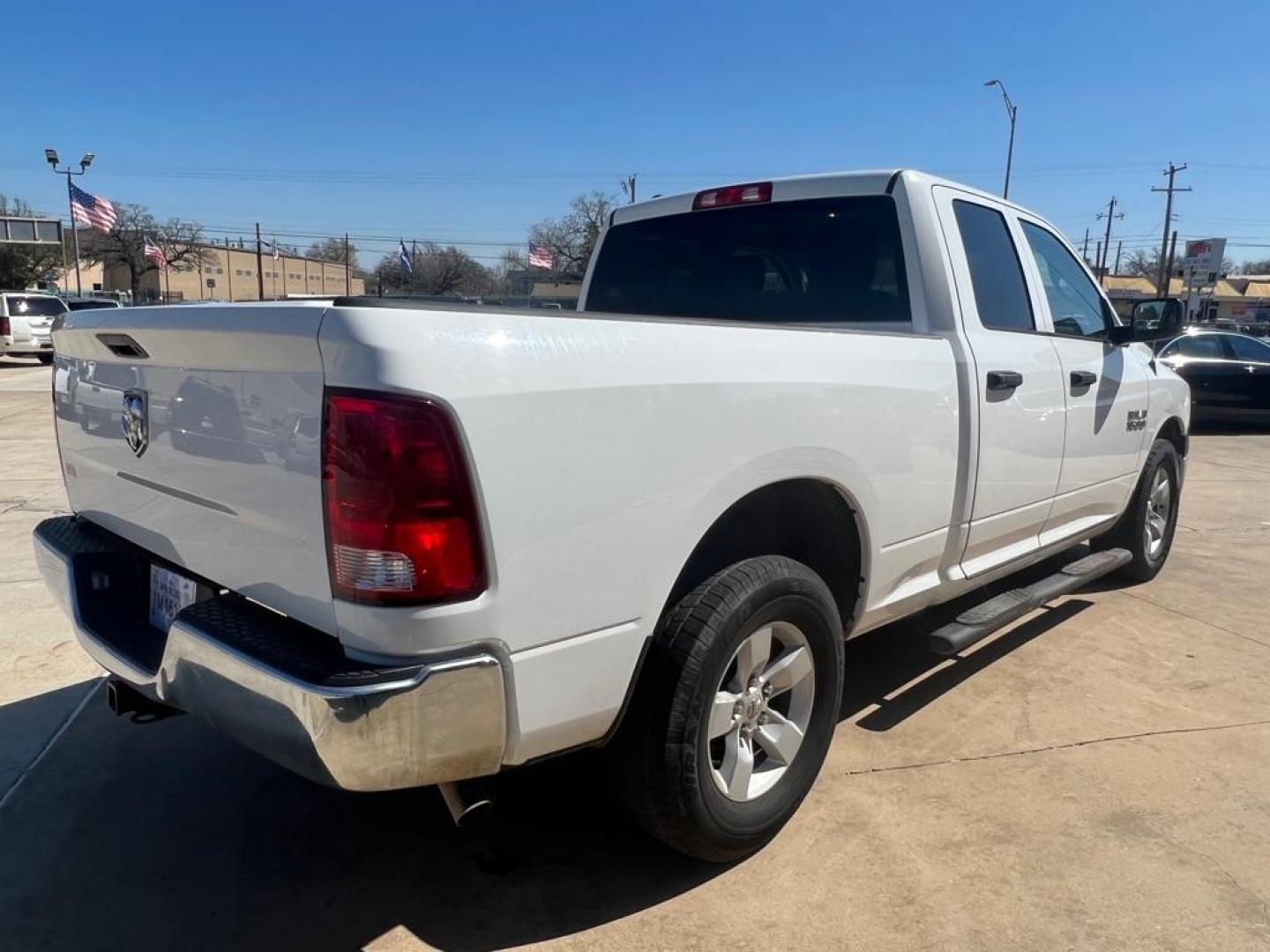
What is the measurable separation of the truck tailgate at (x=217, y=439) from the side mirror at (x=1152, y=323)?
3.91 meters

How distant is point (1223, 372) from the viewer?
1410 cm

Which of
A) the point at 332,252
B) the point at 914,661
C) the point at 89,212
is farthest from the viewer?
the point at 332,252

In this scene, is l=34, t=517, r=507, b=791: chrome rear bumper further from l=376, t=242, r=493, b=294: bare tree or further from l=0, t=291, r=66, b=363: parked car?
l=0, t=291, r=66, b=363: parked car

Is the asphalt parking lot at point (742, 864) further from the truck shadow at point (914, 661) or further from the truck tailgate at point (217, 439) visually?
the truck tailgate at point (217, 439)

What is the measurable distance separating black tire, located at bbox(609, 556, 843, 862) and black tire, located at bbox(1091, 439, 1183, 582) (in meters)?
3.31

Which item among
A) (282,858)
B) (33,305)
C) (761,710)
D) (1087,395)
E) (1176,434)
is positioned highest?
(33,305)

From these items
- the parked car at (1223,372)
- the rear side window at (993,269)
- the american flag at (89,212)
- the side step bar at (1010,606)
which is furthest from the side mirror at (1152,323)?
the american flag at (89,212)

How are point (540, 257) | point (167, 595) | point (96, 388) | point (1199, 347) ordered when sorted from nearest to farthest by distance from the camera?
1. point (167, 595)
2. point (96, 388)
3. point (1199, 347)
4. point (540, 257)

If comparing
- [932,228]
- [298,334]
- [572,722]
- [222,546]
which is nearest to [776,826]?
[572,722]

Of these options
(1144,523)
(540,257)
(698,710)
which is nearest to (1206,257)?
(540,257)

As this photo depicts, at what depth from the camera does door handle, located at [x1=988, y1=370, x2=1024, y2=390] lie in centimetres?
338

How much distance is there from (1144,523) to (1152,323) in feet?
3.95

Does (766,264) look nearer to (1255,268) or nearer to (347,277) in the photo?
(347,277)

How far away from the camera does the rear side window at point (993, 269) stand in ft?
12.0
